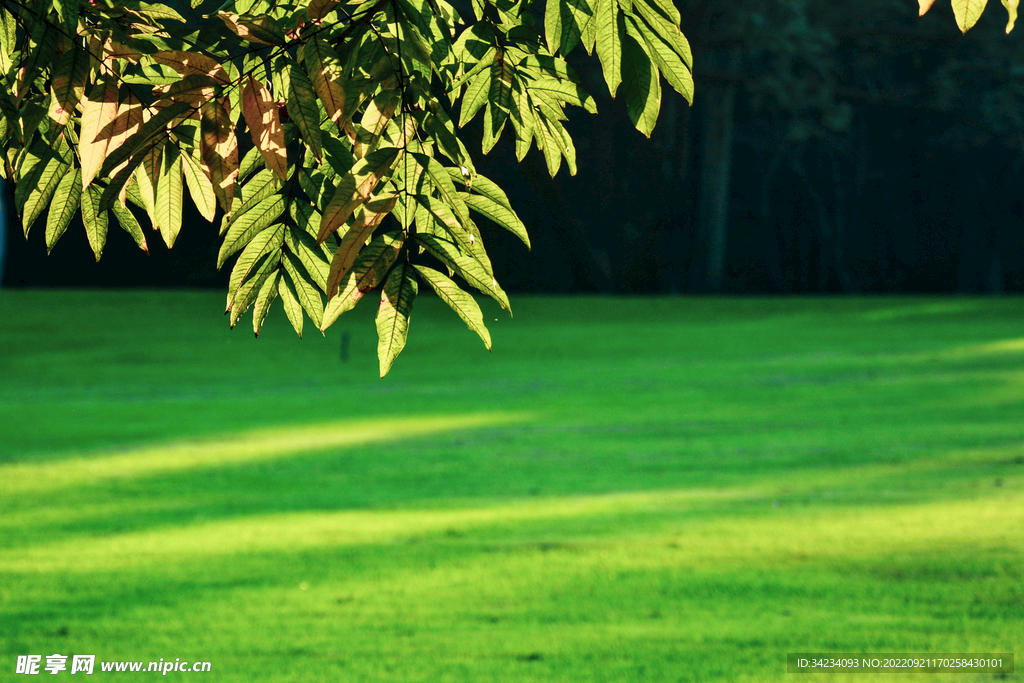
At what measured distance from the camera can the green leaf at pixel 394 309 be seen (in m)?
2.21

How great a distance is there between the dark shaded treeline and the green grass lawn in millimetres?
8326

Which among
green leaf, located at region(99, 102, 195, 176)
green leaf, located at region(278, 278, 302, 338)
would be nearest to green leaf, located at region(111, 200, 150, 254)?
green leaf, located at region(278, 278, 302, 338)

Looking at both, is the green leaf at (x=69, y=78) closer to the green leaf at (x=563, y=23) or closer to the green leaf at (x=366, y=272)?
the green leaf at (x=366, y=272)

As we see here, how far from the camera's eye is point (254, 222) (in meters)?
2.34

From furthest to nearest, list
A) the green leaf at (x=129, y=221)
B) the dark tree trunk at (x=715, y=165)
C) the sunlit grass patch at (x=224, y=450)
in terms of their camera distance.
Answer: the dark tree trunk at (x=715, y=165) → the sunlit grass patch at (x=224, y=450) → the green leaf at (x=129, y=221)

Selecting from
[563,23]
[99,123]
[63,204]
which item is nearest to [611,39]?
[563,23]

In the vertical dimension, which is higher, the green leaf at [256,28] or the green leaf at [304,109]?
the green leaf at [256,28]

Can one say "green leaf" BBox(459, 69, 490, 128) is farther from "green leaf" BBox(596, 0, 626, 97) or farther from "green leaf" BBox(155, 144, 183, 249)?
"green leaf" BBox(155, 144, 183, 249)

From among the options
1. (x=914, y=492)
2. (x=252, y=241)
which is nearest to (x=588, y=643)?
(x=252, y=241)

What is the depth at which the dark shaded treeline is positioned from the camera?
22.5 metres

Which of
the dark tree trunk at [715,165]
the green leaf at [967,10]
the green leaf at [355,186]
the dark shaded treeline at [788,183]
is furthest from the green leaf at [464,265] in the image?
the dark tree trunk at [715,165]

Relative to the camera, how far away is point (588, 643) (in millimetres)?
4816

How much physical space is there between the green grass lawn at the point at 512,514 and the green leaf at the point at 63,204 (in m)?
2.43

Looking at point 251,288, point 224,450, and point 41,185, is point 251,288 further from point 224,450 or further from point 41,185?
point 224,450
